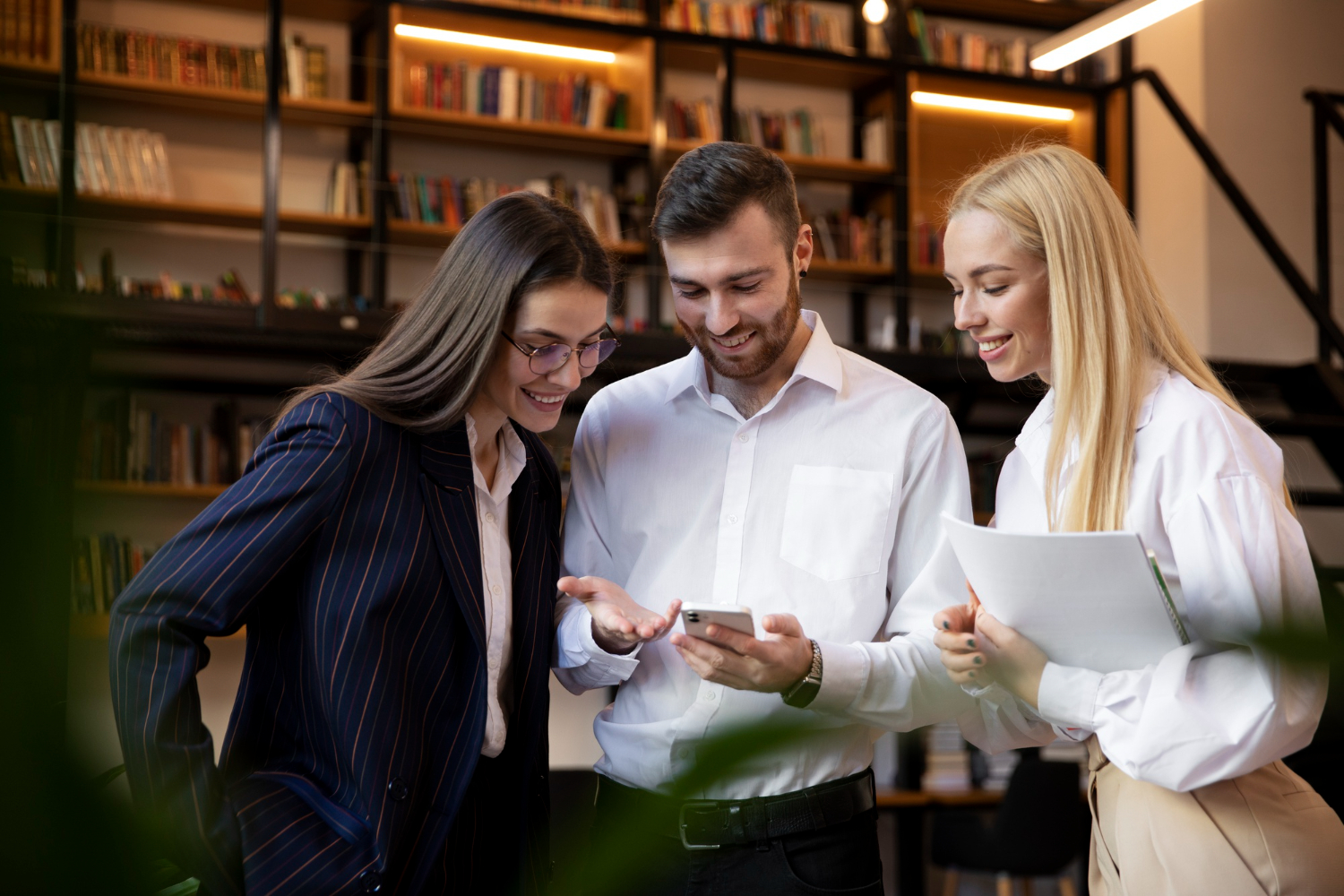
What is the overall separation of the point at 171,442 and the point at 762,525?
3.99 meters

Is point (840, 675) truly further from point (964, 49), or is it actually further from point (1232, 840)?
point (964, 49)

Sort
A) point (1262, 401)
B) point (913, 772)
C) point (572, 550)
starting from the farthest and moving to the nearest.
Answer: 1. point (1262, 401)
2. point (913, 772)
3. point (572, 550)

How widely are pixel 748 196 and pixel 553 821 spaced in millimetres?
3139

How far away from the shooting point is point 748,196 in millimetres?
1771

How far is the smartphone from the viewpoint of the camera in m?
1.34

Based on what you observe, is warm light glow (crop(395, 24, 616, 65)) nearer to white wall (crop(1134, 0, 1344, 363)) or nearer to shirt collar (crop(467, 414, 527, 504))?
white wall (crop(1134, 0, 1344, 363))

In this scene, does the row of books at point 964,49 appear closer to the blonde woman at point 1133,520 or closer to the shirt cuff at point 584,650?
the blonde woman at point 1133,520

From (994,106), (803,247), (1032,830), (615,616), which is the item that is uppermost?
(994,106)

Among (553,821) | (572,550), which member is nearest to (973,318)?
(572,550)

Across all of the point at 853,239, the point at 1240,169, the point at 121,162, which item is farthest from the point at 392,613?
the point at 1240,169

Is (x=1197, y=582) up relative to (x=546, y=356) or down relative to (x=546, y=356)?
down

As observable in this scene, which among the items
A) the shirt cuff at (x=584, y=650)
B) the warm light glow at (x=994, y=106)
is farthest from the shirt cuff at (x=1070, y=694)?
the warm light glow at (x=994, y=106)

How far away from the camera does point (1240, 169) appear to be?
20.9 feet

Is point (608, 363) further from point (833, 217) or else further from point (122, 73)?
point (122, 73)
